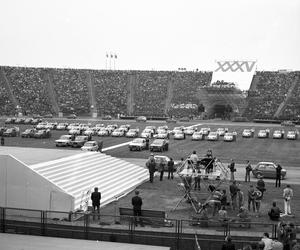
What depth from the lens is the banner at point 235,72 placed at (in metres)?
102

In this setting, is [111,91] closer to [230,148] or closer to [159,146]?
[230,148]

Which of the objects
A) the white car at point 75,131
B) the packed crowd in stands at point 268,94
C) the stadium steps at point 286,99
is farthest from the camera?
the packed crowd in stands at point 268,94

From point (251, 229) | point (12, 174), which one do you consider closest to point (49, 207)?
point (12, 174)

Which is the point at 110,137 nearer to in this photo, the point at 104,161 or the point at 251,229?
the point at 104,161

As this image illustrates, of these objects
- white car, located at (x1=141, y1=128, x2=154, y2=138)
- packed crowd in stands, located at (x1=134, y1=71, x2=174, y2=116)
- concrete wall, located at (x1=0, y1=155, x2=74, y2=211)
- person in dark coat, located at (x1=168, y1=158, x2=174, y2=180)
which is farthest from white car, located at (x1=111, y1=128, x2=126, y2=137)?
packed crowd in stands, located at (x1=134, y1=71, x2=174, y2=116)

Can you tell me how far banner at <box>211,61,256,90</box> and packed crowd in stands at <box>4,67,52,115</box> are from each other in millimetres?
34272

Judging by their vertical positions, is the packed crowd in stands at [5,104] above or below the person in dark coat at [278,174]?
above

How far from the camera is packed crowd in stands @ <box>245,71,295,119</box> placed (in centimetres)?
9381

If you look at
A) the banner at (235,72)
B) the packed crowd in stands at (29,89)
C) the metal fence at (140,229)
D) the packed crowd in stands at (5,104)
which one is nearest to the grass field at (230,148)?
the metal fence at (140,229)

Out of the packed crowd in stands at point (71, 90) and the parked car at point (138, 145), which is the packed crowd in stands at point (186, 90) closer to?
the packed crowd in stands at point (71, 90)

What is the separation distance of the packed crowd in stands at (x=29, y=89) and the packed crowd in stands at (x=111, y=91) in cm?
1054

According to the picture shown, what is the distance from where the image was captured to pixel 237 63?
106875 millimetres

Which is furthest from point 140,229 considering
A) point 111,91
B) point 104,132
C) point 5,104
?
point 111,91

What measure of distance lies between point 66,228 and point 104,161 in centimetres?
1207
